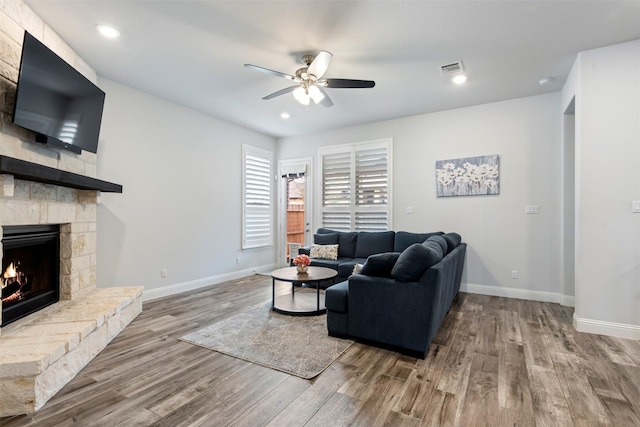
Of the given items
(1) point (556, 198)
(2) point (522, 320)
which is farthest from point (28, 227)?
(1) point (556, 198)

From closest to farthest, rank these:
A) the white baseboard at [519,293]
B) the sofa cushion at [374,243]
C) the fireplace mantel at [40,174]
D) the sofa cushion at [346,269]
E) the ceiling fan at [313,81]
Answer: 1. the fireplace mantel at [40,174]
2. the ceiling fan at [313,81]
3. the white baseboard at [519,293]
4. the sofa cushion at [346,269]
5. the sofa cushion at [374,243]

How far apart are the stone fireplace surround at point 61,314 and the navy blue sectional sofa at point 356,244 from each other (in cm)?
265

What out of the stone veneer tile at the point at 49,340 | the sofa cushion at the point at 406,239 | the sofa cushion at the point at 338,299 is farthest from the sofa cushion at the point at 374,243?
the stone veneer tile at the point at 49,340

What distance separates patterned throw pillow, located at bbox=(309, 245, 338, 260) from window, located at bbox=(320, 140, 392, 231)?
2.75ft

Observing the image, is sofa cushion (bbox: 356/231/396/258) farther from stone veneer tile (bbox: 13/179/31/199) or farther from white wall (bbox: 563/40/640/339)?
stone veneer tile (bbox: 13/179/31/199)

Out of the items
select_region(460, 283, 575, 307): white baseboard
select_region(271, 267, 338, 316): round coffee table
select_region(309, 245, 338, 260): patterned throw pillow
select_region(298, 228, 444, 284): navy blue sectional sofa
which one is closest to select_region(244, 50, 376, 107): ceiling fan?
select_region(271, 267, 338, 316): round coffee table

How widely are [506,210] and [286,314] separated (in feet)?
11.7

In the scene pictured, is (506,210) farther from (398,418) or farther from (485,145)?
(398,418)

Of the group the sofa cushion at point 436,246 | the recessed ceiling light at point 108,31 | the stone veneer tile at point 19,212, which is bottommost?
the sofa cushion at point 436,246

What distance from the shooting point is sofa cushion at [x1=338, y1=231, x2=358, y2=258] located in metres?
5.43

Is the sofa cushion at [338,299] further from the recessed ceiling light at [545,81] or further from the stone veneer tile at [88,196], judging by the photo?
the recessed ceiling light at [545,81]

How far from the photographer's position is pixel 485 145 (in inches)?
188

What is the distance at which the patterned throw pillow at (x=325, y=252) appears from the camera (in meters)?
5.22

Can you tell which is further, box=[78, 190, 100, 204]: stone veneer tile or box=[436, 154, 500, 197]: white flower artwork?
box=[436, 154, 500, 197]: white flower artwork
